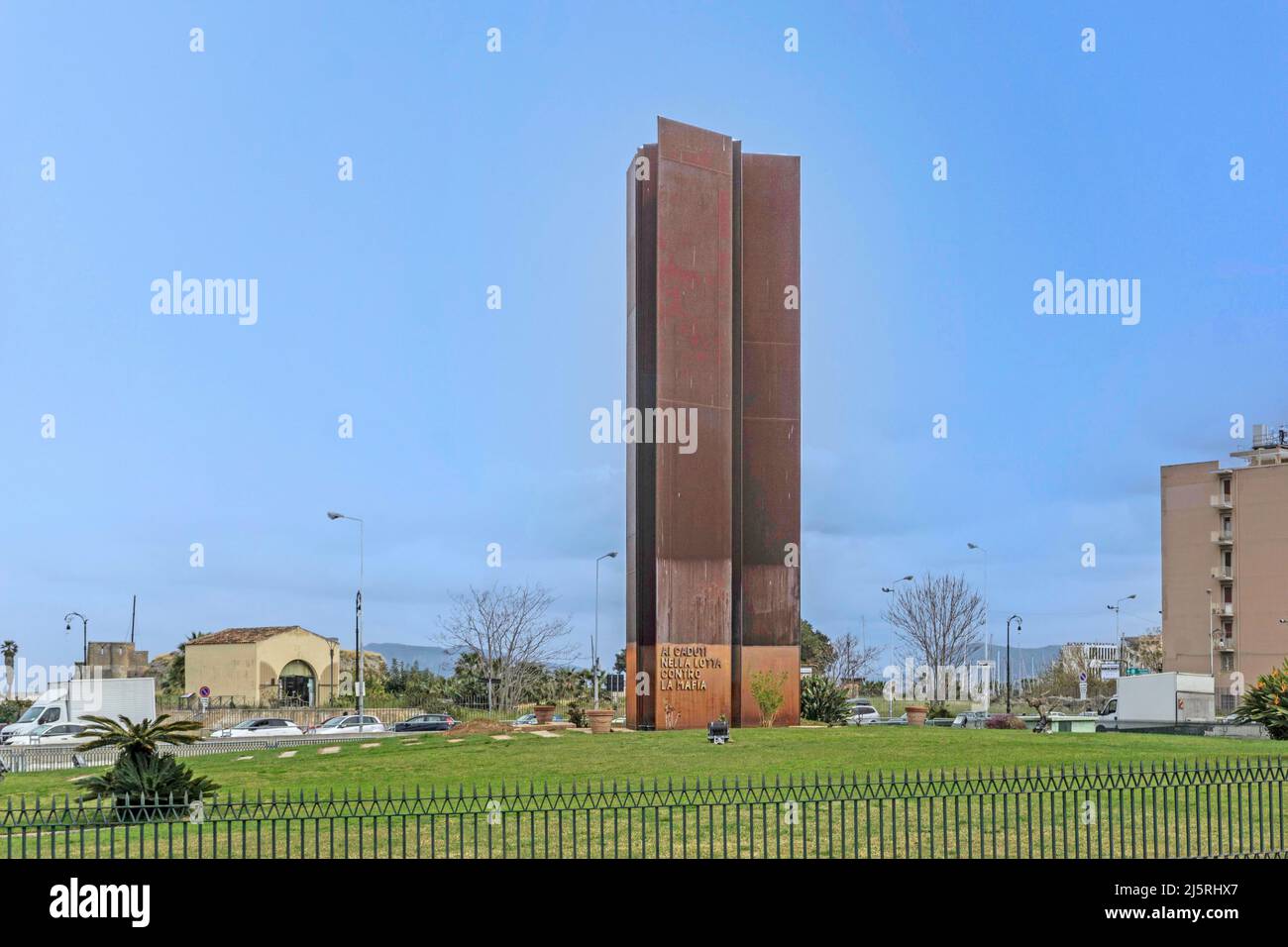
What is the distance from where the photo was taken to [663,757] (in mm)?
27359

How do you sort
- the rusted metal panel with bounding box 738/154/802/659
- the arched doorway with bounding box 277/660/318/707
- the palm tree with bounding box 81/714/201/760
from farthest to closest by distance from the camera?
the arched doorway with bounding box 277/660/318/707, the rusted metal panel with bounding box 738/154/802/659, the palm tree with bounding box 81/714/201/760

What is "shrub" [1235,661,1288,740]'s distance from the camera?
3406cm

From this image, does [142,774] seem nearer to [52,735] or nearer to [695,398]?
[695,398]

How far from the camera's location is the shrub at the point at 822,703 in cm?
4366

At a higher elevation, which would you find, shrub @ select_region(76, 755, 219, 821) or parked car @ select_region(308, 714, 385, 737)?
shrub @ select_region(76, 755, 219, 821)

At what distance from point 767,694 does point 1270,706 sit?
13918mm

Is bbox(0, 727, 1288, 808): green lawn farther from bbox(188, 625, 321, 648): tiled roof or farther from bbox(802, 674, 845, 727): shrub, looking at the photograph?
bbox(188, 625, 321, 648): tiled roof

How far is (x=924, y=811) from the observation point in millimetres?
18734

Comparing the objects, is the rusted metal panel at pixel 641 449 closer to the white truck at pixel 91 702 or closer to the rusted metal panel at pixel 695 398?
the rusted metal panel at pixel 695 398

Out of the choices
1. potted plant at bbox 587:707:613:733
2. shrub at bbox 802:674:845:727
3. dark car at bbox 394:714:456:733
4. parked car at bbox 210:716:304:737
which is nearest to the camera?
potted plant at bbox 587:707:613:733

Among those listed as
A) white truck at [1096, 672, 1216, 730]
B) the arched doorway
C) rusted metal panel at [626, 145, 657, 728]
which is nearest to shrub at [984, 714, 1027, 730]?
white truck at [1096, 672, 1216, 730]

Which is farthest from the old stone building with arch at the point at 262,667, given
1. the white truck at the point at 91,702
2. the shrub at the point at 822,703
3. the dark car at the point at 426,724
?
the shrub at the point at 822,703

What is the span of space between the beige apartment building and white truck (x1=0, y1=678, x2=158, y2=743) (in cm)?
6890
